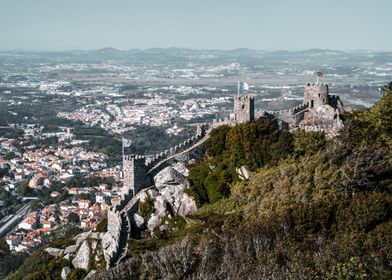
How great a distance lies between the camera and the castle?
24531 millimetres

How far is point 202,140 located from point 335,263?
1448cm

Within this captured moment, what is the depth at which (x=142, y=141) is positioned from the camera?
8825 centimetres

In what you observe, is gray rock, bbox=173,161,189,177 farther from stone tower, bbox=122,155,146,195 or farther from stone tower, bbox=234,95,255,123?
stone tower, bbox=234,95,255,123

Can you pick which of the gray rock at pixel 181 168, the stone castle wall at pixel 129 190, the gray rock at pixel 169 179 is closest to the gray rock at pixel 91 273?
the stone castle wall at pixel 129 190

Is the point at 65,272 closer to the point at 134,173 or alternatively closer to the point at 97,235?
the point at 97,235

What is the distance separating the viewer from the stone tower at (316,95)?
31406 millimetres

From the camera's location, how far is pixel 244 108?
2891 centimetres

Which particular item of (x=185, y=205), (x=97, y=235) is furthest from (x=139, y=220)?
(x=97, y=235)

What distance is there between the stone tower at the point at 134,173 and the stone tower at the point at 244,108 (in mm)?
5646

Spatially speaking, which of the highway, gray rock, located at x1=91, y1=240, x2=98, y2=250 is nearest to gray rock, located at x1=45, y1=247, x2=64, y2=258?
gray rock, located at x1=91, y1=240, x2=98, y2=250

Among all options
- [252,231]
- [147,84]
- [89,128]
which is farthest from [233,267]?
[147,84]

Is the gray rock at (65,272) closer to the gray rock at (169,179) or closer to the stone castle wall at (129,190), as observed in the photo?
the stone castle wall at (129,190)

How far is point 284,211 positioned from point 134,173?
8.39 meters

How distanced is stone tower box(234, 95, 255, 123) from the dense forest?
1.46 m
